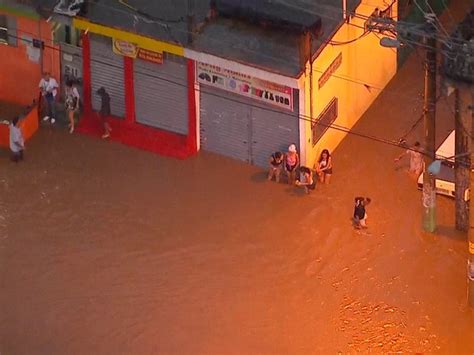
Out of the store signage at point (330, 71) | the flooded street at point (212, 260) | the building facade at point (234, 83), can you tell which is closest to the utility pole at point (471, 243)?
the flooded street at point (212, 260)

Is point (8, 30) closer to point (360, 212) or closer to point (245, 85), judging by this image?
point (245, 85)

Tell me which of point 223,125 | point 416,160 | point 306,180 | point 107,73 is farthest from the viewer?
point 107,73

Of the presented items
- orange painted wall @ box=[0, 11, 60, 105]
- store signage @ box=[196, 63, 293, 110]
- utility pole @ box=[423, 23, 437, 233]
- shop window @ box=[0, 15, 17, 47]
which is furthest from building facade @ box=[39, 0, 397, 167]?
utility pole @ box=[423, 23, 437, 233]

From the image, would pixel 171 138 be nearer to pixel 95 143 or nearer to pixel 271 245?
pixel 95 143

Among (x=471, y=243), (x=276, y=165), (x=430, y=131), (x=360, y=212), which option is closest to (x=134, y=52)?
(x=276, y=165)

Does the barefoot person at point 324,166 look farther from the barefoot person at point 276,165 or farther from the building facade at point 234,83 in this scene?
the barefoot person at point 276,165

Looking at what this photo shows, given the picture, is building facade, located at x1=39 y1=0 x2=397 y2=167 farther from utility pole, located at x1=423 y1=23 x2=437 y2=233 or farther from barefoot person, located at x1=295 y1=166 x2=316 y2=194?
utility pole, located at x1=423 y1=23 x2=437 y2=233
